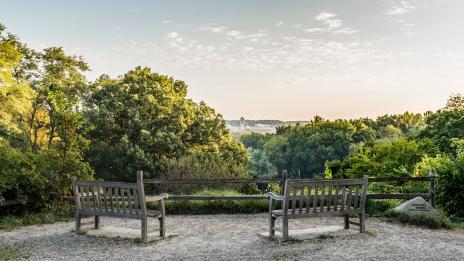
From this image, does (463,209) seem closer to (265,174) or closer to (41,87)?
(41,87)

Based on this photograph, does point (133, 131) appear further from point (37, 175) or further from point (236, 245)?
point (236, 245)

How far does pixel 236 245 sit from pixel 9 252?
3864 mm

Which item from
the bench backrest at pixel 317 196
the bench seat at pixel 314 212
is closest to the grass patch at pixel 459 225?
the bench backrest at pixel 317 196

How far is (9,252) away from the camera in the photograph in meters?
7.91

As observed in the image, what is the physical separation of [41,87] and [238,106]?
2140 cm

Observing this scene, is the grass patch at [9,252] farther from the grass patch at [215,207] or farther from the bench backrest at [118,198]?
the grass patch at [215,207]

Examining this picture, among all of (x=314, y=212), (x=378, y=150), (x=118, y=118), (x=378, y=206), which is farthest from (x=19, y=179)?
(x=118, y=118)

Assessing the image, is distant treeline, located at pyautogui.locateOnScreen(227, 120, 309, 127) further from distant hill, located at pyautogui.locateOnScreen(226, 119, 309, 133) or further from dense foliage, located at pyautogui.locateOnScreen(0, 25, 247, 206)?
dense foliage, located at pyautogui.locateOnScreen(0, 25, 247, 206)

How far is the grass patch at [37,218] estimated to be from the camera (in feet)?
35.5

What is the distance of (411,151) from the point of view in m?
20.8

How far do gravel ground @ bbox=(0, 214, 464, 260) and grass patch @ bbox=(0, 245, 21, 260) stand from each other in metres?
0.11

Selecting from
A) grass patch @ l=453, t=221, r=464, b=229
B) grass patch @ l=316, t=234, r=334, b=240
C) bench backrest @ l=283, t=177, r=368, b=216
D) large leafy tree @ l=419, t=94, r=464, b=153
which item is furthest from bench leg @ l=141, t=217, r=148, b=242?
large leafy tree @ l=419, t=94, r=464, b=153

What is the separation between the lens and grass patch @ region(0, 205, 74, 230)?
35.5 feet

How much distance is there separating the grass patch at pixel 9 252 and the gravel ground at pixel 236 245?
11 centimetres
